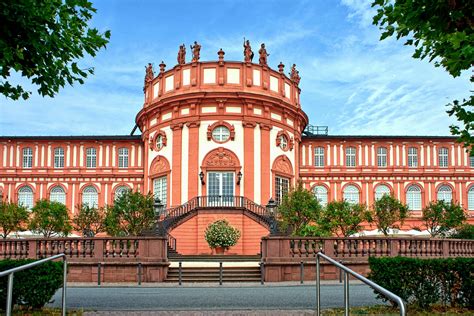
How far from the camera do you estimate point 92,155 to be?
47.5 m

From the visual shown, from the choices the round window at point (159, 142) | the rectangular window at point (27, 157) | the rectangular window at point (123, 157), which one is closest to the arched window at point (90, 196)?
the rectangular window at point (123, 157)

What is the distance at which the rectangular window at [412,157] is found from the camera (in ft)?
157

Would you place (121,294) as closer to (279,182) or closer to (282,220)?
(282,220)

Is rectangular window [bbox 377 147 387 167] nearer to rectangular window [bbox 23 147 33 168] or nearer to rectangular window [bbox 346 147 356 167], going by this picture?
rectangular window [bbox 346 147 356 167]

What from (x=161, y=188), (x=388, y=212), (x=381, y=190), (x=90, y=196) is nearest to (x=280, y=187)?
(x=388, y=212)

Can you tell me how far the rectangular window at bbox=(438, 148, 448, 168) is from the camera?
47781 mm

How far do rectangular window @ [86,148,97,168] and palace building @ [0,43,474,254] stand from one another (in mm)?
120

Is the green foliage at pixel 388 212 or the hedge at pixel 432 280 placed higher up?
the green foliage at pixel 388 212

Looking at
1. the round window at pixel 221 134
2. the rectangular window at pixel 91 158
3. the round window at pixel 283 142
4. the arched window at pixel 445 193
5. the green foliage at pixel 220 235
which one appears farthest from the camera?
the rectangular window at pixel 91 158

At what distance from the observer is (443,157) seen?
47.9 m

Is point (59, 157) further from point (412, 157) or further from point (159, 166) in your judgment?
point (412, 157)

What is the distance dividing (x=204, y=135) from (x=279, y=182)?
20.7 ft

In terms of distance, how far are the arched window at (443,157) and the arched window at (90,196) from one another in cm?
2775

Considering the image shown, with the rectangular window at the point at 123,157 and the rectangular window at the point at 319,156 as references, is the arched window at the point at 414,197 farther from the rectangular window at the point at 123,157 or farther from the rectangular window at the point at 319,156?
the rectangular window at the point at 123,157
